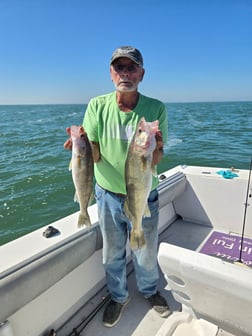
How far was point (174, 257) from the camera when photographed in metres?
1.55

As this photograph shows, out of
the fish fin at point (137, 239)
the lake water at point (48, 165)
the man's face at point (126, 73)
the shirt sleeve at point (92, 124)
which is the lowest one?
the lake water at point (48, 165)

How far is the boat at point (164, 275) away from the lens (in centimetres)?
150

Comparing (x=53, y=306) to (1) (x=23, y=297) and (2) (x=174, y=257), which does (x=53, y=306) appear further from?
(2) (x=174, y=257)

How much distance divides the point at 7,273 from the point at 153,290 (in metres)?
1.46

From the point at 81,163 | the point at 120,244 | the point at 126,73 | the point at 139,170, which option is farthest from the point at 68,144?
the point at 120,244

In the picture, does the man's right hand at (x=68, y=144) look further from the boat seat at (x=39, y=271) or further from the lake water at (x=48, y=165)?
the lake water at (x=48, y=165)

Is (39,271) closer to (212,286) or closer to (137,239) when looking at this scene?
(137,239)

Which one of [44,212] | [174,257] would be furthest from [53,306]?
[44,212]

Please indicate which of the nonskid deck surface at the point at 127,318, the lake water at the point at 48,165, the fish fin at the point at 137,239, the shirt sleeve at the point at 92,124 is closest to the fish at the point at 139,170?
the fish fin at the point at 137,239

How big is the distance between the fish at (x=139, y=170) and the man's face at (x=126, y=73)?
403 mm

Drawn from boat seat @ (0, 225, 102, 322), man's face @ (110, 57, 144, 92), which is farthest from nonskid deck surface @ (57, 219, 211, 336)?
man's face @ (110, 57, 144, 92)

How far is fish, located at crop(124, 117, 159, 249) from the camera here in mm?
1725

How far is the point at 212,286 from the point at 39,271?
1238mm

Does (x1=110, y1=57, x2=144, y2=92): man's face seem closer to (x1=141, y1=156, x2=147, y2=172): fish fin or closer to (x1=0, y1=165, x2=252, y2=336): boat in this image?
(x1=141, y1=156, x2=147, y2=172): fish fin
